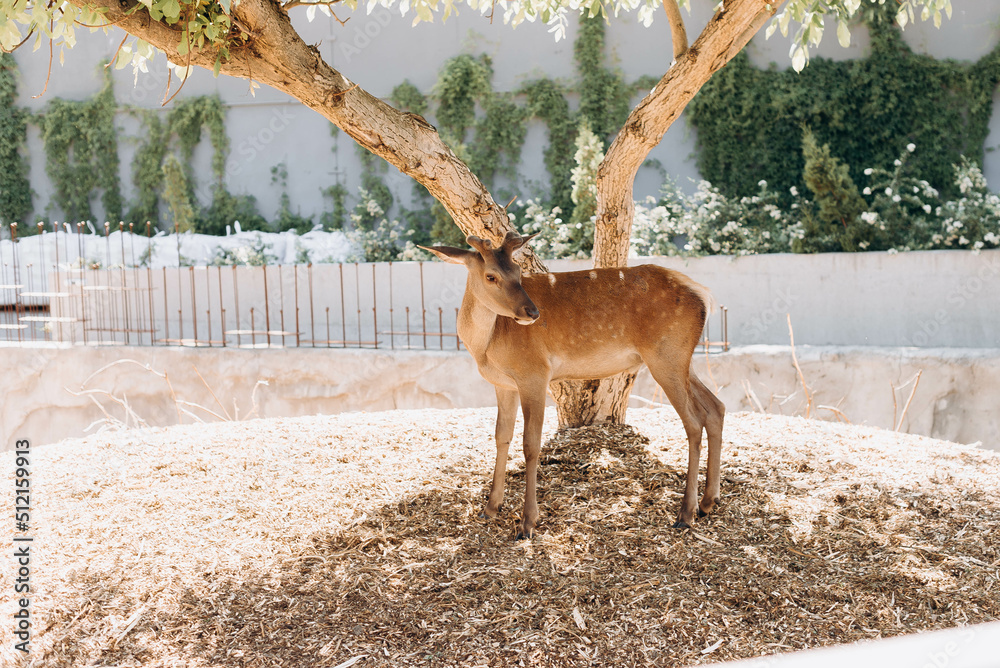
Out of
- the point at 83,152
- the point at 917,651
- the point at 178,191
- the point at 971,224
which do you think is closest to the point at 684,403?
the point at 917,651

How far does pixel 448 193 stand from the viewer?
461cm

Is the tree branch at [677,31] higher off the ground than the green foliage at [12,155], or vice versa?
the green foliage at [12,155]

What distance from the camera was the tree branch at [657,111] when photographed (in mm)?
4512

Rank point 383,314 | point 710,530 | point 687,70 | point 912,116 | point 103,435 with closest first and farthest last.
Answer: point 710,530
point 687,70
point 103,435
point 383,314
point 912,116

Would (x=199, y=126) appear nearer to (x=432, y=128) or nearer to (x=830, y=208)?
(x=830, y=208)

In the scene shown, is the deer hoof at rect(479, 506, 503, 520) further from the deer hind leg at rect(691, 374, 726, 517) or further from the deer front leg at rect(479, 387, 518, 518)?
the deer hind leg at rect(691, 374, 726, 517)

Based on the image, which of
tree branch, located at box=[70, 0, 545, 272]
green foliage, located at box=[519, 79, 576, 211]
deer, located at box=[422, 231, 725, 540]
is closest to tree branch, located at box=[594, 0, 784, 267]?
tree branch, located at box=[70, 0, 545, 272]

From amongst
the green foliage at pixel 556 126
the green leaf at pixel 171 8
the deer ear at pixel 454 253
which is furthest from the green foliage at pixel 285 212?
the deer ear at pixel 454 253

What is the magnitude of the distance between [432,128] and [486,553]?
101 inches

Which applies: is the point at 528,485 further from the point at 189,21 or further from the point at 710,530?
the point at 189,21

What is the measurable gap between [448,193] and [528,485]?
74.2 inches

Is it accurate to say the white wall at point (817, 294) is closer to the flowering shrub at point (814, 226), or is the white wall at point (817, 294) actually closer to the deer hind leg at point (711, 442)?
the flowering shrub at point (814, 226)

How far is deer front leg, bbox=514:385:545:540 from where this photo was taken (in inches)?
150

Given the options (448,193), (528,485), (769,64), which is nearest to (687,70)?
(448,193)
